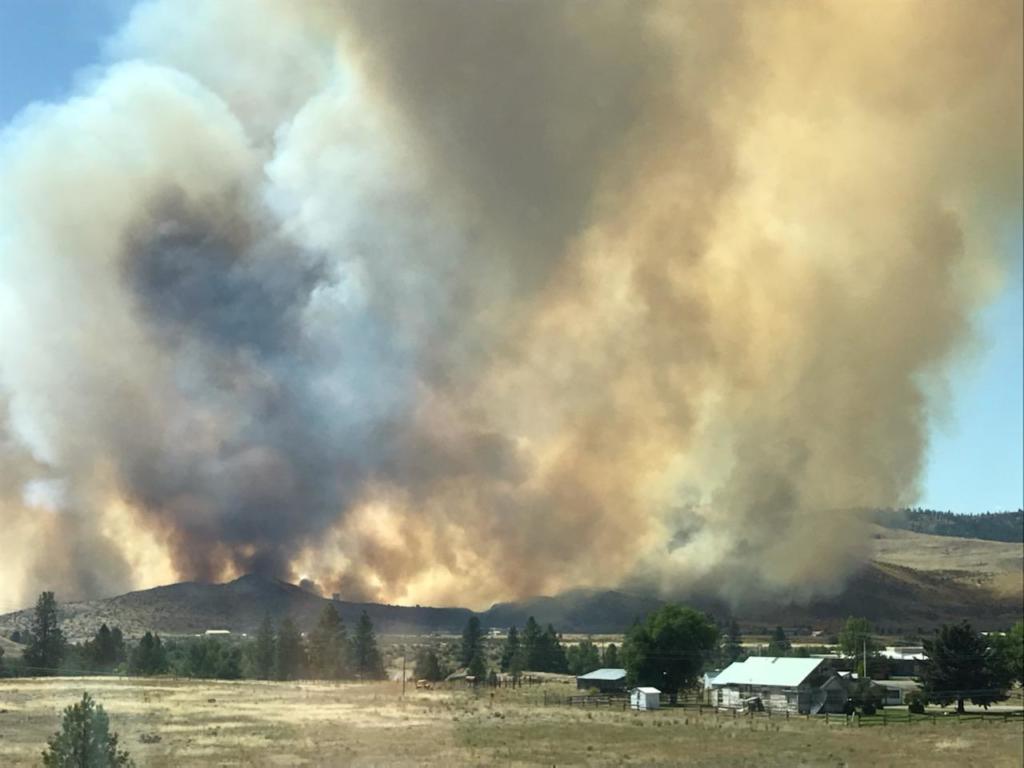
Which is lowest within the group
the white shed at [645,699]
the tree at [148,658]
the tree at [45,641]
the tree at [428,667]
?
the white shed at [645,699]

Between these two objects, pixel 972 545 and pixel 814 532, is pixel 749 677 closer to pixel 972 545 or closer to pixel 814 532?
pixel 814 532

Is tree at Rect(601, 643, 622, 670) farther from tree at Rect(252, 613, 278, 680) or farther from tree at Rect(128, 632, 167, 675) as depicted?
tree at Rect(128, 632, 167, 675)

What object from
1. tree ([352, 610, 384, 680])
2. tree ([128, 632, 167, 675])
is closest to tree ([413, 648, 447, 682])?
tree ([352, 610, 384, 680])

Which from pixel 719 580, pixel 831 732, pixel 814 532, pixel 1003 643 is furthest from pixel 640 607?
pixel 831 732

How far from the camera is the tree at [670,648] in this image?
3938 cm

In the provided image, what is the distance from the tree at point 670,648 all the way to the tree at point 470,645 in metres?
7.29

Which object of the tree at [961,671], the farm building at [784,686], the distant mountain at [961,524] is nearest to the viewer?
the tree at [961,671]

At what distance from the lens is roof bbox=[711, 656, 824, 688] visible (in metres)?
33.5

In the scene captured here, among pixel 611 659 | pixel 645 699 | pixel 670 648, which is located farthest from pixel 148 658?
pixel 611 659

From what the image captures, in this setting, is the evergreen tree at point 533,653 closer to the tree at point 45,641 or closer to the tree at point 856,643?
the tree at point 856,643

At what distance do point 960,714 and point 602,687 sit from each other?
49.7 ft

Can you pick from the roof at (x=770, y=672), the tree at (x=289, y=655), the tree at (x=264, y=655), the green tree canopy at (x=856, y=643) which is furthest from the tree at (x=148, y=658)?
the green tree canopy at (x=856, y=643)

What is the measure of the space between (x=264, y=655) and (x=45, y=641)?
412 inches

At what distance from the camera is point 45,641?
21828 mm
